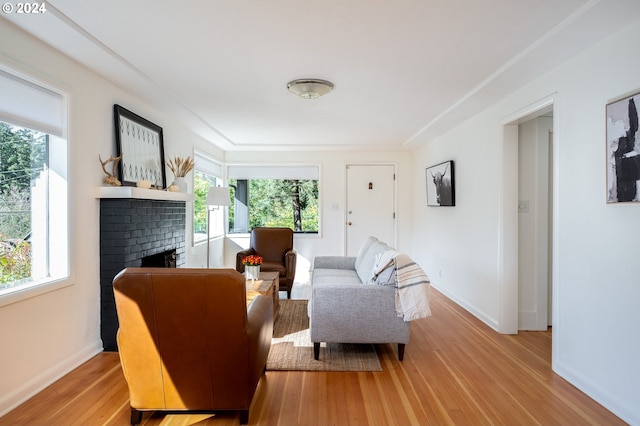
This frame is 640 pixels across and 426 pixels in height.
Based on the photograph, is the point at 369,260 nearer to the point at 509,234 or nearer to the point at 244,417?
the point at 509,234

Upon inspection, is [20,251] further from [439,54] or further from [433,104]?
[433,104]

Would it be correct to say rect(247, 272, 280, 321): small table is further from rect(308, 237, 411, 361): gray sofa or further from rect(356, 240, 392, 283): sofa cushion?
rect(356, 240, 392, 283): sofa cushion

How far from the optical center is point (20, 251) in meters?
2.26

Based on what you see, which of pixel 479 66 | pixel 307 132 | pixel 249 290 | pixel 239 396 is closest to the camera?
pixel 239 396

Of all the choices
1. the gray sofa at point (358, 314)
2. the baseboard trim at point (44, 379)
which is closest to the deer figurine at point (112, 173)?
the baseboard trim at point (44, 379)

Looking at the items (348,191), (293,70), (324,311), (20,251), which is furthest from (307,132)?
(20,251)

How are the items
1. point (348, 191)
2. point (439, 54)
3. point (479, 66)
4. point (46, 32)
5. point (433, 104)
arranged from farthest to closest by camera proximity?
point (348, 191)
point (433, 104)
point (479, 66)
point (439, 54)
point (46, 32)

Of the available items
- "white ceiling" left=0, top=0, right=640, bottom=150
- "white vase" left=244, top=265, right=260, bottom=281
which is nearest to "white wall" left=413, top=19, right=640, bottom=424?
"white ceiling" left=0, top=0, right=640, bottom=150

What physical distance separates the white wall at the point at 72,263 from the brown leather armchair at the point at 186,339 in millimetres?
878

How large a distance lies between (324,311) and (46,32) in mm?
2624

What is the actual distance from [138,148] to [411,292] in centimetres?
294

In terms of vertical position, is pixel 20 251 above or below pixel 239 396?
above

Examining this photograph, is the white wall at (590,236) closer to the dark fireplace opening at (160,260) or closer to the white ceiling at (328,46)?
the white ceiling at (328,46)

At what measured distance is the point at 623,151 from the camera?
202 cm
